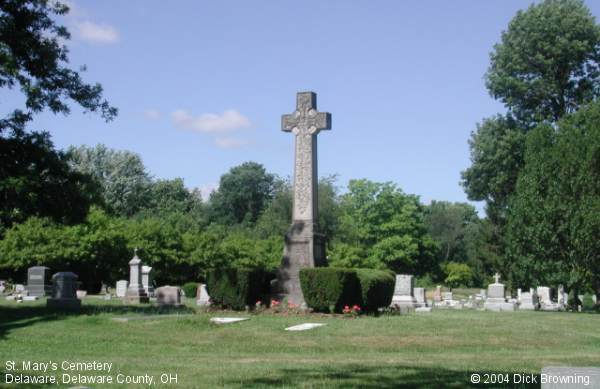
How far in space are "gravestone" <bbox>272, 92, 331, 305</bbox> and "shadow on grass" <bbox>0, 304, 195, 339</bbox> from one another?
338 centimetres

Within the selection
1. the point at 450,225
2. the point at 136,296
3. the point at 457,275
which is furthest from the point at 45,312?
the point at 450,225

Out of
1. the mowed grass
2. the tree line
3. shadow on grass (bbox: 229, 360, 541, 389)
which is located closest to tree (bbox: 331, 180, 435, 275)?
the tree line

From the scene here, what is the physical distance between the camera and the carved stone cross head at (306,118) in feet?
82.3

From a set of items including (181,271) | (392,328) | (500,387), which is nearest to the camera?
(500,387)

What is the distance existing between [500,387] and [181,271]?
44032 mm

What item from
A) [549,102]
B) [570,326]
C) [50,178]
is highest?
[549,102]

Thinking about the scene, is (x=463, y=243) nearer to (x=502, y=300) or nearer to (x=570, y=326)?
(x=502, y=300)

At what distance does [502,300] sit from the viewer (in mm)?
34250

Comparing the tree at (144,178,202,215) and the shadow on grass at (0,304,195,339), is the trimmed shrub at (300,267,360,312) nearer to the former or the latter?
the shadow on grass at (0,304,195,339)

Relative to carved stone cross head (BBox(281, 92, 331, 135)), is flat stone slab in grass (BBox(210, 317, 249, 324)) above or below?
below

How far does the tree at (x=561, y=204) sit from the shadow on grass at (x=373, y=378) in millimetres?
22181

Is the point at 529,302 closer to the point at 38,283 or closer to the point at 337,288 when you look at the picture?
the point at 337,288

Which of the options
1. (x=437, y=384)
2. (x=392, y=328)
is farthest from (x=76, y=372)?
(x=392, y=328)

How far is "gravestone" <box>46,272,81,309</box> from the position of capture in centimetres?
2395
